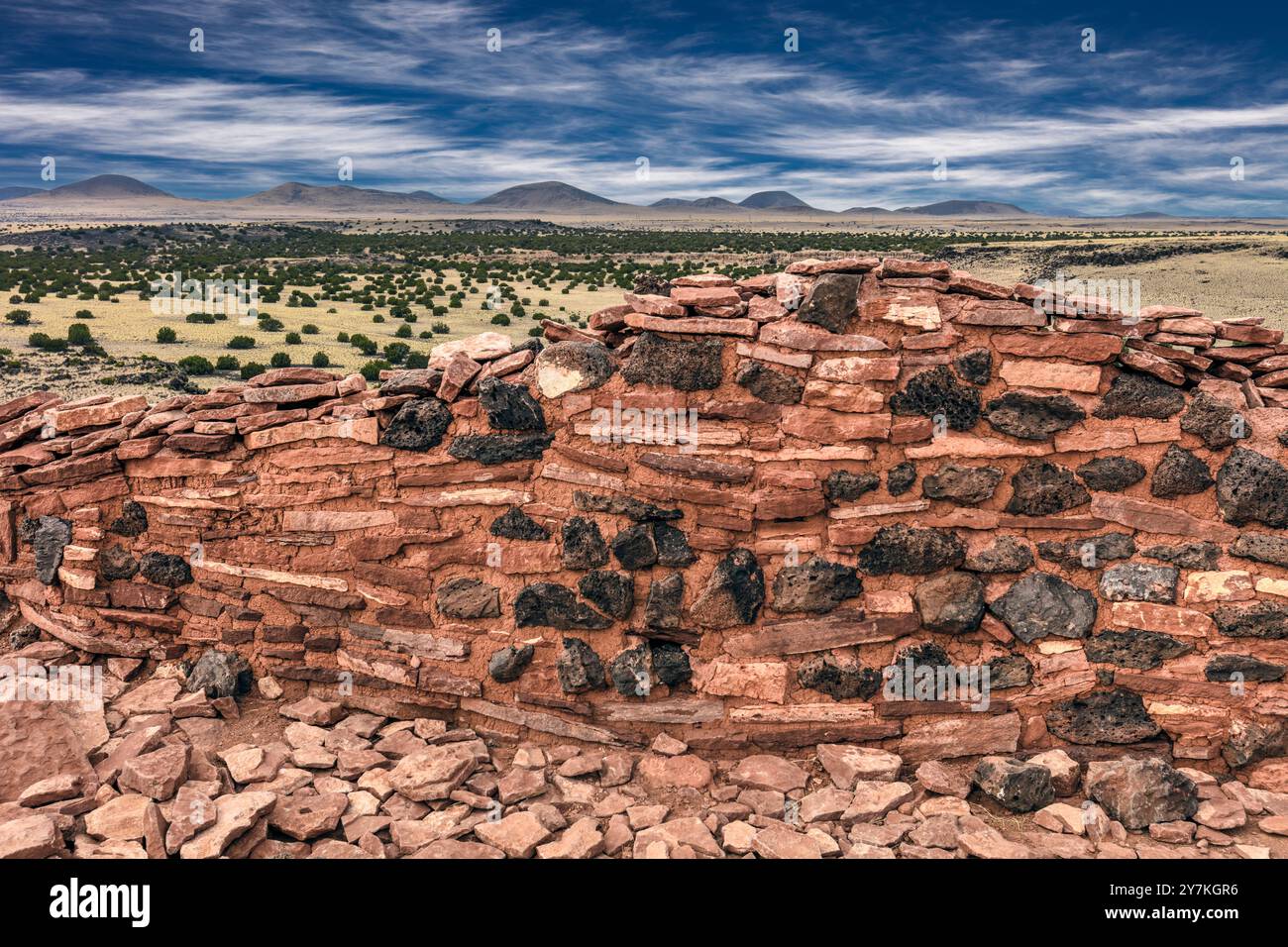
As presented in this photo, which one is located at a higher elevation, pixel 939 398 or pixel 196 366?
pixel 196 366

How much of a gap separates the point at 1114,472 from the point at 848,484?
166 cm

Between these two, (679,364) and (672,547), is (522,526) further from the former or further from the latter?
(679,364)

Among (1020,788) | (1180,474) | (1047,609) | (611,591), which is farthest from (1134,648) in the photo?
(611,591)

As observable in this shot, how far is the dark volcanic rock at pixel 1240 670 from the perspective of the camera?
554 cm

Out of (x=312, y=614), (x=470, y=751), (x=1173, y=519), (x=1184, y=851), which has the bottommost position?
(x=1184, y=851)

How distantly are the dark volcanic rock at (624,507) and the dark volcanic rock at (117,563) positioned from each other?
3367 mm

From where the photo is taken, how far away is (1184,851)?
4.79 meters

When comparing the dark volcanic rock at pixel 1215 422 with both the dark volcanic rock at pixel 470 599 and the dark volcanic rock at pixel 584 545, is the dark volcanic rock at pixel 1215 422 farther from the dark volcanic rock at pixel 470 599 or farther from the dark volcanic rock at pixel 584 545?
the dark volcanic rock at pixel 470 599

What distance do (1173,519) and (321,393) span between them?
567 cm

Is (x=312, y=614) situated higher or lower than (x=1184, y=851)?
higher

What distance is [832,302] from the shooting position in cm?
561

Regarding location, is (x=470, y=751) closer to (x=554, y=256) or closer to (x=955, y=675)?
(x=955, y=675)

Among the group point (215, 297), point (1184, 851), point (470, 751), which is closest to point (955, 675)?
point (1184, 851)

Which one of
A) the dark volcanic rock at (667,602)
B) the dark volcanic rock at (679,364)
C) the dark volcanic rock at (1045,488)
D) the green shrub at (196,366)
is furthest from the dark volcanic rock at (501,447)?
the green shrub at (196,366)
